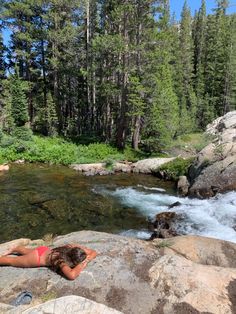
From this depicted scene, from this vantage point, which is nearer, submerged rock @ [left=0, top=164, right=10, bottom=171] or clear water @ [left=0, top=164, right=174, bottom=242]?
Result: clear water @ [left=0, top=164, right=174, bottom=242]

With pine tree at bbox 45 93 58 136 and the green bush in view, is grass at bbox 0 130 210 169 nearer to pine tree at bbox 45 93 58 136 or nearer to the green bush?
the green bush

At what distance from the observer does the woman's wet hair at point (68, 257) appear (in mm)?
6102

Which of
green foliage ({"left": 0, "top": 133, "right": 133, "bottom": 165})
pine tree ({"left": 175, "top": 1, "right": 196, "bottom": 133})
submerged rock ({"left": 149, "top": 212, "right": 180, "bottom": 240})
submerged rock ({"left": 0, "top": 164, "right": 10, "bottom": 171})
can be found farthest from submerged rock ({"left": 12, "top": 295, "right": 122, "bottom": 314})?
pine tree ({"left": 175, "top": 1, "right": 196, "bottom": 133})

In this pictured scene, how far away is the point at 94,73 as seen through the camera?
2916cm

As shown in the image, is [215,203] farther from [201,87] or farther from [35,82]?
[201,87]

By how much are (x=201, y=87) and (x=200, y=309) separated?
1908 inches

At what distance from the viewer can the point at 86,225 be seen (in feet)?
39.5

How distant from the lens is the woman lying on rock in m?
5.99

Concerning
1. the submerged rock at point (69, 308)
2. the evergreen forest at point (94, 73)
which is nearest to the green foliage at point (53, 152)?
the evergreen forest at point (94, 73)

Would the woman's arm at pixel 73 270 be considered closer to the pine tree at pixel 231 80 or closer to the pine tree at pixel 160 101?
the pine tree at pixel 160 101

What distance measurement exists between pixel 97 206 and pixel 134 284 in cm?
840

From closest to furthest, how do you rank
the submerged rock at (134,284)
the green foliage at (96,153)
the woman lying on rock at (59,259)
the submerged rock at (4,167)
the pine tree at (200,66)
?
the submerged rock at (134,284) < the woman lying on rock at (59,259) < the submerged rock at (4,167) < the green foliage at (96,153) < the pine tree at (200,66)

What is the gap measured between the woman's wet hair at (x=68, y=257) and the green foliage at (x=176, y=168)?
43.6 ft

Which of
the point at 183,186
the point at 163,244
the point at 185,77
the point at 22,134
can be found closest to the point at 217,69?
the point at 185,77
